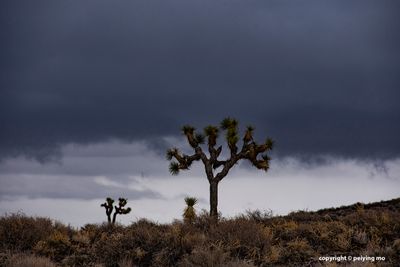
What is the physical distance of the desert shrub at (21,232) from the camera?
16109mm

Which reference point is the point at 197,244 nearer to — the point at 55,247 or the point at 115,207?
the point at 55,247

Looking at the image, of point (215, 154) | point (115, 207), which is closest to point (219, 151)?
point (215, 154)

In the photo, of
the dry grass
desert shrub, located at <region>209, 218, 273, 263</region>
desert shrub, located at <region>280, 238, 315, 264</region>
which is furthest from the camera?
desert shrub, located at <region>280, 238, 315, 264</region>

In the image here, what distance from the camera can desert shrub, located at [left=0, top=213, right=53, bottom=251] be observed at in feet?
52.9

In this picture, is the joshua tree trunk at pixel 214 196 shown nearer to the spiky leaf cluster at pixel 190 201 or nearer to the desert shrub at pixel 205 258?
the spiky leaf cluster at pixel 190 201

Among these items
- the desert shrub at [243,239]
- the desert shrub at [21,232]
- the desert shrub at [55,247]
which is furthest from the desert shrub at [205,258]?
the desert shrub at [21,232]

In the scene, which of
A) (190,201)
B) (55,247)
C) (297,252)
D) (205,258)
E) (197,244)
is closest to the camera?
(205,258)

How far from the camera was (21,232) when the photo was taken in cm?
1669

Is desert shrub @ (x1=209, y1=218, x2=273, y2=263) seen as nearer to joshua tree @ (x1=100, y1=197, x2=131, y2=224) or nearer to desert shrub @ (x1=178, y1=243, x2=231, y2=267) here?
desert shrub @ (x1=178, y1=243, x2=231, y2=267)

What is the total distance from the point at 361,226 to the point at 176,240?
26.0ft

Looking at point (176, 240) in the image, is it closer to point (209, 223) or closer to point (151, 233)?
point (151, 233)

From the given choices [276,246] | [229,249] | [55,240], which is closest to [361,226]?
[276,246]

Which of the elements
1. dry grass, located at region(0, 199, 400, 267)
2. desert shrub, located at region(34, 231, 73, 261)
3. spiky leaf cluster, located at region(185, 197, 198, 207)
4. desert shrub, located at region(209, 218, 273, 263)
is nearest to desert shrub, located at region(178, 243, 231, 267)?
dry grass, located at region(0, 199, 400, 267)

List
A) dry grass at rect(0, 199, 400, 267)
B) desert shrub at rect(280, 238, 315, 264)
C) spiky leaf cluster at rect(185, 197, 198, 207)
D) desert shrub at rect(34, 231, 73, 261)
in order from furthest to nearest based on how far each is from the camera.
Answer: spiky leaf cluster at rect(185, 197, 198, 207)
desert shrub at rect(34, 231, 73, 261)
desert shrub at rect(280, 238, 315, 264)
dry grass at rect(0, 199, 400, 267)
